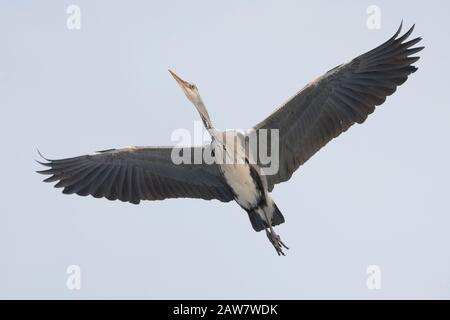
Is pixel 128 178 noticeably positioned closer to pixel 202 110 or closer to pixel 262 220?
pixel 202 110

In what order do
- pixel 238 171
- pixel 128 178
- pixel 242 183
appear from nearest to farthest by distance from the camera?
pixel 238 171
pixel 242 183
pixel 128 178

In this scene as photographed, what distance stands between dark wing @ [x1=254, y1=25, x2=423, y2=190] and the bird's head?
43.6 inches

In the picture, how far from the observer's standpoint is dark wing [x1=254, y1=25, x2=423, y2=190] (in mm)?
17438

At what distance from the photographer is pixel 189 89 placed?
58.1 feet

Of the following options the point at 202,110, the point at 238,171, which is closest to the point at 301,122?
the point at 238,171

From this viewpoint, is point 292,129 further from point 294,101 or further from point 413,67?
point 413,67

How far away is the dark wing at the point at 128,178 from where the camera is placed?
1833 centimetres

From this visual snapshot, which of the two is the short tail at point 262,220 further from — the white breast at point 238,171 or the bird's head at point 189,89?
the bird's head at point 189,89

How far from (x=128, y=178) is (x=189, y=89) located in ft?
6.69

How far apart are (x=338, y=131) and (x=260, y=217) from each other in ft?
6.32

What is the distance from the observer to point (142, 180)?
18.5m

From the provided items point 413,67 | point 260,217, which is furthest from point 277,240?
point 413,67

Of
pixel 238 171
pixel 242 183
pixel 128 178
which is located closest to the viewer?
pixel 238 171

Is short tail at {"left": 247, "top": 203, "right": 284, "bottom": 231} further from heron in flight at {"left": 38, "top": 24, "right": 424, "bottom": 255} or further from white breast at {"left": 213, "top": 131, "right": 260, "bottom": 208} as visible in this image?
white breast at {"left": 213, "top": 131, "right": 260, "bottom": 208}
